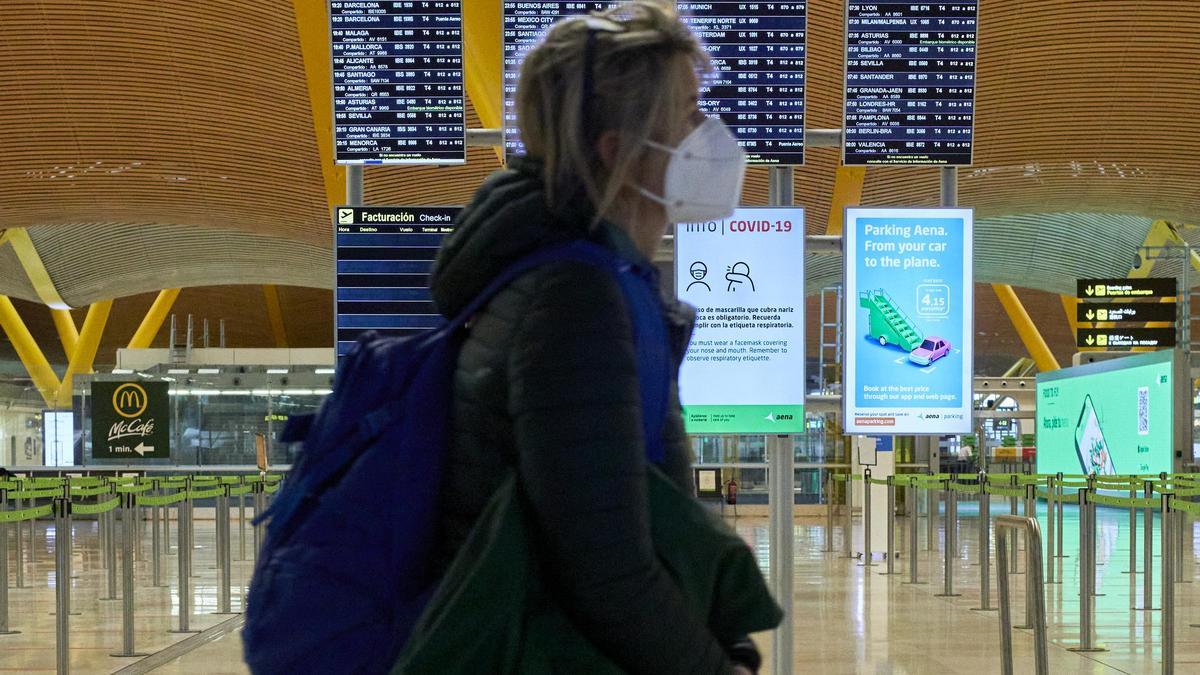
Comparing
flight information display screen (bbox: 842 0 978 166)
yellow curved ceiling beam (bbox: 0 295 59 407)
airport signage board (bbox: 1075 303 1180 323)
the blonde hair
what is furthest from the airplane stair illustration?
yellow curved ceiling beam (bbox: 0 295 59 407)

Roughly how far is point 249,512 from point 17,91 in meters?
13.0

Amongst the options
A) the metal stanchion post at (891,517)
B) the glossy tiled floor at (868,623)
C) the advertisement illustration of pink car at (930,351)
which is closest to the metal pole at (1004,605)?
the advertisement illustration of pink car at (930,351)

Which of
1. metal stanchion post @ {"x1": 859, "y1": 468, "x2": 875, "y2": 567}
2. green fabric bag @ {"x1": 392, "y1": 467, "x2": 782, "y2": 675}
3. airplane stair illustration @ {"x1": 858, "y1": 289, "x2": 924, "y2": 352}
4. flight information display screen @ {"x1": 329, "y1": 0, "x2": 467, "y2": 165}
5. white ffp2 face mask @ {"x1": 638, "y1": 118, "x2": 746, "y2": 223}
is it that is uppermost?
flight information display screen @ {"x1": 329, "y1": 0, "x2": 467, "y2": 165}

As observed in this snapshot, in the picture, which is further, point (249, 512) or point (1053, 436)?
point (249, 512)

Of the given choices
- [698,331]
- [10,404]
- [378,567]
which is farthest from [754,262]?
[10,404]

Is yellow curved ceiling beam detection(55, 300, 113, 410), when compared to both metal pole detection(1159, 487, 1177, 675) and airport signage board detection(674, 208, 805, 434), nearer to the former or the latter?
airport signage board detection(674, 208, 805, 434)

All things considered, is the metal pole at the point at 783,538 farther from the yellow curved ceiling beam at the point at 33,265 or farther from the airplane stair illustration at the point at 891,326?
the yellow curved ceiling beam at the point at 33,265

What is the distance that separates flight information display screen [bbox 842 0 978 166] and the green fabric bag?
19.3 feet

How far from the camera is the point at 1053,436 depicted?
21562 mm

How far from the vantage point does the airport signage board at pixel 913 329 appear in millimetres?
6629

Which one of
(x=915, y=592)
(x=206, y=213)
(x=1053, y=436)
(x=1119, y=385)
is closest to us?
(x=915, y=592)

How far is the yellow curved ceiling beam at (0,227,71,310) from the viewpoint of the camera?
2556cm

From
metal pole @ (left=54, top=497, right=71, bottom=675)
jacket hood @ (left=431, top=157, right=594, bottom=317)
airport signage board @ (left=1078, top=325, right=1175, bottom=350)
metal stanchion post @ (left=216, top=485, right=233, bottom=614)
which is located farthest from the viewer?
airport signage board @ (left=1078, top=325, right=1175, bottom=350)

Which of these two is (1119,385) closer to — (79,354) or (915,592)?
(915,592)
